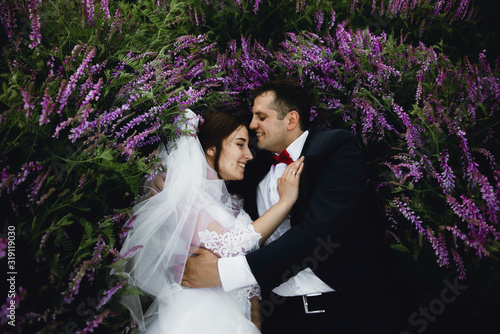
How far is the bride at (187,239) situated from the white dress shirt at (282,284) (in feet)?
0.28

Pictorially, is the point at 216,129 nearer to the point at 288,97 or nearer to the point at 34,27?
the point at 288,97

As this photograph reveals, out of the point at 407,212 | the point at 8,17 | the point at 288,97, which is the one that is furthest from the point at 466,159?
the point at 8,17

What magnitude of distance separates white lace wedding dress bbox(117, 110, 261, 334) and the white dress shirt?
0.28 ft

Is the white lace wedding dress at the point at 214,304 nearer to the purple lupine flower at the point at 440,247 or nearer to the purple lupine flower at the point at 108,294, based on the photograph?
the purple lupine flower at the point at 108,294

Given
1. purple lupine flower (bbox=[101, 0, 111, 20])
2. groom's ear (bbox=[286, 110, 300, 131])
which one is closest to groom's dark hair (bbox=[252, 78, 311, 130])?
groom's ear (bbox=[286, 110, 300, 131])

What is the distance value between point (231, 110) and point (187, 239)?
45.6 inches

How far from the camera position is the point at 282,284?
2.25 meters

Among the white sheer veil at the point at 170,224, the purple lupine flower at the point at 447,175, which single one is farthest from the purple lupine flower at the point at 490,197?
the white sheer veil at the point at 170,224

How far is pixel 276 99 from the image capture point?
2600mm

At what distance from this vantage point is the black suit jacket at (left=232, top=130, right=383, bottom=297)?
2.03 m

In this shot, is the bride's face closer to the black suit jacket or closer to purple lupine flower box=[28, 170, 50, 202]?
the black suit jacket

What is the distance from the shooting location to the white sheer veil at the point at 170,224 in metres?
1.91

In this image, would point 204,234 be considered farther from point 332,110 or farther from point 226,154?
point 332,110

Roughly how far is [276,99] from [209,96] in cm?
59
